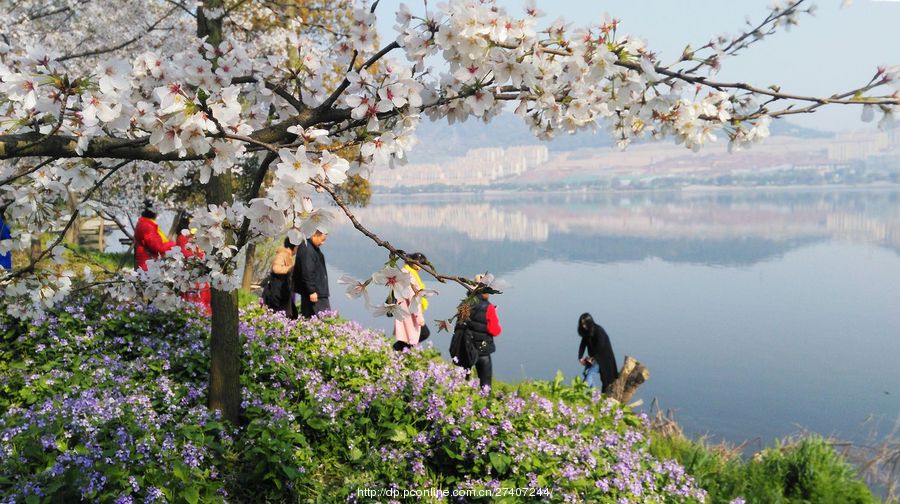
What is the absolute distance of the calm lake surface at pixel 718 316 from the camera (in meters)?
24.7

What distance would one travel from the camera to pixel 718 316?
139ft

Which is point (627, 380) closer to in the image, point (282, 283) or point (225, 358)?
point (282, 283)

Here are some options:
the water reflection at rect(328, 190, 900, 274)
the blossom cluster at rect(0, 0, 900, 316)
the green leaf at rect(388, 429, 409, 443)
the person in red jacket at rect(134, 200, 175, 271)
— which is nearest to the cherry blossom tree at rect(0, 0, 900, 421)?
the blossom cluster at rect(0, 0, 900, 316)

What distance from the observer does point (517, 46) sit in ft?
10.5

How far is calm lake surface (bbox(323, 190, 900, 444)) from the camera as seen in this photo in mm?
24703

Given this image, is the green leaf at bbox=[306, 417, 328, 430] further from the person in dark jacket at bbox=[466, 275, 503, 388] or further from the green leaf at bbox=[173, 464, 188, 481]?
the person in dark jacket at bbox=[466, 275, 503, 388]

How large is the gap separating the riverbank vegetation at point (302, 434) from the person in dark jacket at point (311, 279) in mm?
1284

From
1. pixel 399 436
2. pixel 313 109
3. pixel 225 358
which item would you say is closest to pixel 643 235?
pixel 399 436

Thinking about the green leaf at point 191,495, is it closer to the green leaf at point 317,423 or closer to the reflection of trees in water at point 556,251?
the green leaf at point 317,423

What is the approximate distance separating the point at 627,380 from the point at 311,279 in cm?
512

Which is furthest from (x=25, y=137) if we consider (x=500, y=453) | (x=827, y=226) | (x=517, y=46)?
(x=827, y=226)

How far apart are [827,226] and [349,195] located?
13165 centimetres

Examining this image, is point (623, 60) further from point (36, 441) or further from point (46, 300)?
point (36, 441)

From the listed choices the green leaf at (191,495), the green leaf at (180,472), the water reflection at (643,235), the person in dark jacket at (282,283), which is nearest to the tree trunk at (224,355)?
the green leaf at (180,472)
